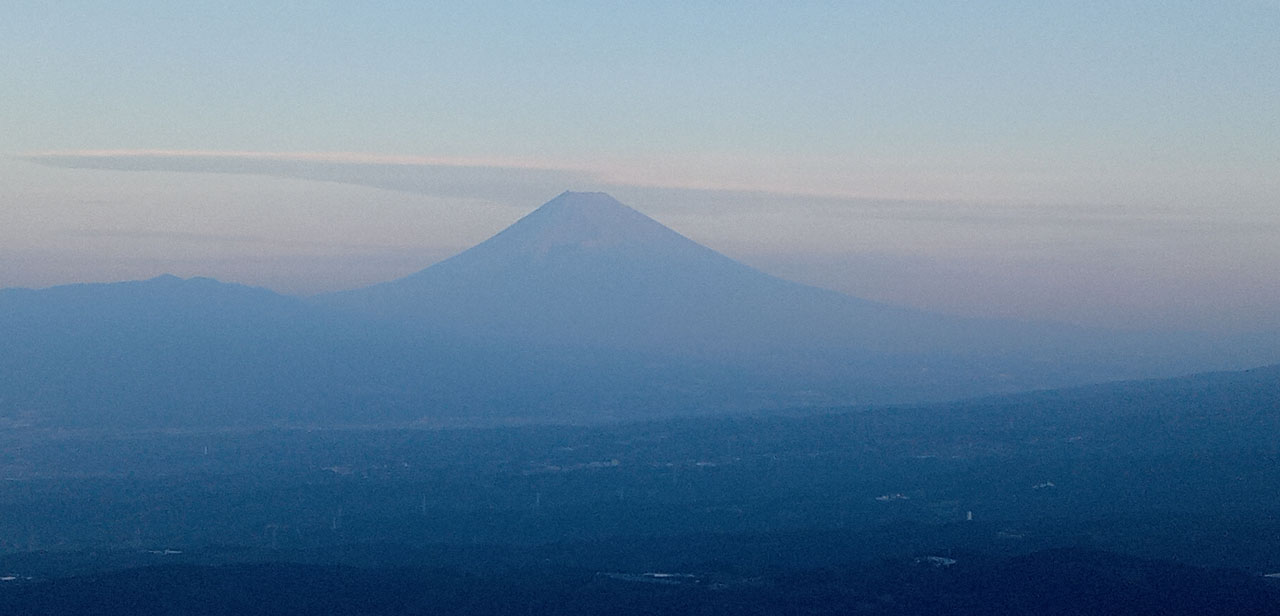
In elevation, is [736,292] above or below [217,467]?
above

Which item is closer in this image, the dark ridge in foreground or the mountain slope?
the dark ridge in foreground

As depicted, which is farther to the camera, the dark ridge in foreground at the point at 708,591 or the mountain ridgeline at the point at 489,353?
the mountain ridgeline at the point at 489,353

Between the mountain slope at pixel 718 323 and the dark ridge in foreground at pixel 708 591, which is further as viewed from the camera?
the mountain slope at pixel 718 323

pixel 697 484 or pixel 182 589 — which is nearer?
pixel 182 589

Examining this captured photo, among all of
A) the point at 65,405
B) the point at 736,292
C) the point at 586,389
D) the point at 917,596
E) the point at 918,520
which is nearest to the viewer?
the point at 917,596

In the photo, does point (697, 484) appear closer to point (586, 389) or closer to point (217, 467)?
point (217, 467)

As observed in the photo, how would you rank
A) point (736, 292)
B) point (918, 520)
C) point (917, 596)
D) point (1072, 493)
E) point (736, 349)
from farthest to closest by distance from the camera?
point (736, 292), point (736, 349), point (1072, 493), point (918, 520), point (917, 596)

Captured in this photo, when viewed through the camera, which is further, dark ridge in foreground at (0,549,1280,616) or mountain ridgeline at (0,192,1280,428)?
mountain ridgeline at (0,192,1280,428)

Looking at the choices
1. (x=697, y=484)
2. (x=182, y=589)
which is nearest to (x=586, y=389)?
(x=697, y=484)
